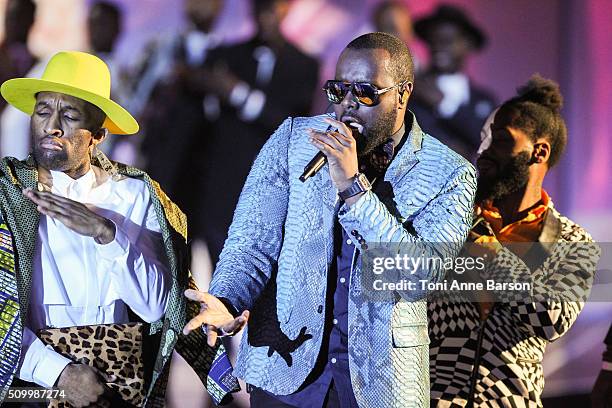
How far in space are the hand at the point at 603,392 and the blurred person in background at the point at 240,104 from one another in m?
2.09

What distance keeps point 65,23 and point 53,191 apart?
1.65 m

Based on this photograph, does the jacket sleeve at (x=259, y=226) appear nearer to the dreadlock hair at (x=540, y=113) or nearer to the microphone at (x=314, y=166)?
the microphone at (x=314, y=166)

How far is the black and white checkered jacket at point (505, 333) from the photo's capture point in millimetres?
4277

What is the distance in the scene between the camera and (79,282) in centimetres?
369

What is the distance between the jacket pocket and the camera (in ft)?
10.4

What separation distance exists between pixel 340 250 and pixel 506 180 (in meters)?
1.71

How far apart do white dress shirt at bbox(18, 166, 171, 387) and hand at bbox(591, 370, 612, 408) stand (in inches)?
85.0

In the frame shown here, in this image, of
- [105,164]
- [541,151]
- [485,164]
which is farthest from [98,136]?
[541,151]

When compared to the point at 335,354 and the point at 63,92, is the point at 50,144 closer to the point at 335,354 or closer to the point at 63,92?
the point at 63,92

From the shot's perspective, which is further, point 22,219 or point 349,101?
point 22,219

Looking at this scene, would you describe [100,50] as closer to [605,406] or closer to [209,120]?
[209,120]

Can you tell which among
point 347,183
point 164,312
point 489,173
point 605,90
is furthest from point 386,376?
point 605,90

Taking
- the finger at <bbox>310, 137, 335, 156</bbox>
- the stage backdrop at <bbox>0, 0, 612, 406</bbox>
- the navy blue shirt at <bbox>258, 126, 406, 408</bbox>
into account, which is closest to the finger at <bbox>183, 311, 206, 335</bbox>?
the navy blue shirt at <bbox>258, 126, 406, 408</bbox>

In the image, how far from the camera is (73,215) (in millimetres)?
3518
